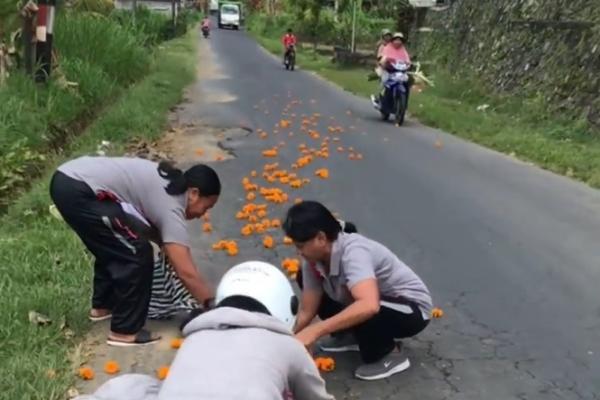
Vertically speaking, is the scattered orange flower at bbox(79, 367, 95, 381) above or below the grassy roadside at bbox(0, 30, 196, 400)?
below

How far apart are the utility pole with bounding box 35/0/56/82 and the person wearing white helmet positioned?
32.0ft

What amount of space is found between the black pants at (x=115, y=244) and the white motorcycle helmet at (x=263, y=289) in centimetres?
157

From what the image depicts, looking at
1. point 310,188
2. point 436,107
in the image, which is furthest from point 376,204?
point 436,107

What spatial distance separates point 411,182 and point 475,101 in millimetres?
8081

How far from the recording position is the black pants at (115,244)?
4.58m

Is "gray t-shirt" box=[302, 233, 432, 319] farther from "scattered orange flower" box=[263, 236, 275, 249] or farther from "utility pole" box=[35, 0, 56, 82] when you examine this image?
"utility pole" box=[35, 0, 56, 82]

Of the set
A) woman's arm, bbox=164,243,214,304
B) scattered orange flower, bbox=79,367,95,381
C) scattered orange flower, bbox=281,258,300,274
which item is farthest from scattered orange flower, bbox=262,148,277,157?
scattered orange flower, bbox=79,367,95,381

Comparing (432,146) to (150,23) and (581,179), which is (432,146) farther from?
(150,23)

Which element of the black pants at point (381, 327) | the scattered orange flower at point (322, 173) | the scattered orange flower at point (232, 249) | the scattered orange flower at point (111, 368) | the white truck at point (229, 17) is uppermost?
the black pants at point (381, 327)

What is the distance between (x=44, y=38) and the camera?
12117 millimetres

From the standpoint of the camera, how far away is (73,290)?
17.5ft

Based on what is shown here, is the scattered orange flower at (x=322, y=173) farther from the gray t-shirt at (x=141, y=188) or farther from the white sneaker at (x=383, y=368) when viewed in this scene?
the white sneaker at (x=383, y=368)

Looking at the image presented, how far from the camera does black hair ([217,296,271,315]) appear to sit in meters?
2.93

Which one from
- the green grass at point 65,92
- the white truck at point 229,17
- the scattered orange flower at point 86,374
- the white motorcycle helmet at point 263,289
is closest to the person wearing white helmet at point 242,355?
the white motorcycle helmet at point 263,289
